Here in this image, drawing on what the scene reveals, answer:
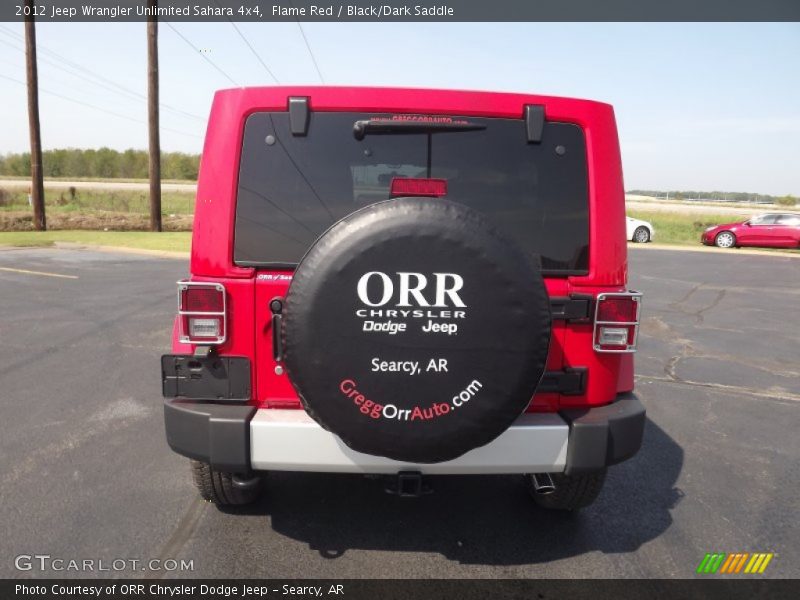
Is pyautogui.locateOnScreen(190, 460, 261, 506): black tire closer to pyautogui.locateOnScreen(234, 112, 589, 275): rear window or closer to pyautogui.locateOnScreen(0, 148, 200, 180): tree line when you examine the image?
pyautogui.locateOnScreen(234, 112, 589, 275): rear window

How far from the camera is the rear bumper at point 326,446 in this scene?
237 cm

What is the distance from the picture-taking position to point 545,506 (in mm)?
3090

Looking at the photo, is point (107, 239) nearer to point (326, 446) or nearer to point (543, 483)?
point (326, 446)

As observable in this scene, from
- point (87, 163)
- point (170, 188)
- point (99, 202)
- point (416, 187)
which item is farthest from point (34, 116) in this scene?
point (87, 163)

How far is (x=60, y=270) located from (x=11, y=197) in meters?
26.1

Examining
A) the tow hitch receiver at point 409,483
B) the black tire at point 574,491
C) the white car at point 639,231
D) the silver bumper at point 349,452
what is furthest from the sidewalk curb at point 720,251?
the tow hitch receiver at point 409,483

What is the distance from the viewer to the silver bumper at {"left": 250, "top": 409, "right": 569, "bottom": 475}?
2363mm

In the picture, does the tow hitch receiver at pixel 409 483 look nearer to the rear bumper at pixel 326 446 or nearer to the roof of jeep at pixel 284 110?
the rear bumper at pixel 326 446

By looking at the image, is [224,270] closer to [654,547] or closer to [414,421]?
[414,421]

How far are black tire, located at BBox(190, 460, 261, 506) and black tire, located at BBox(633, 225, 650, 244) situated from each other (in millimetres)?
22725

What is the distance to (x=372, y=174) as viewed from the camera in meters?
2.55

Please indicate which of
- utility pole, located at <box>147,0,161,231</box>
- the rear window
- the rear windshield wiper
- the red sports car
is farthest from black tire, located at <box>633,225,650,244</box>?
the rear windshield wiper

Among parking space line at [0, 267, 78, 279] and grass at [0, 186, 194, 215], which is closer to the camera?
parking space line at [0, 267, 78, 279]
